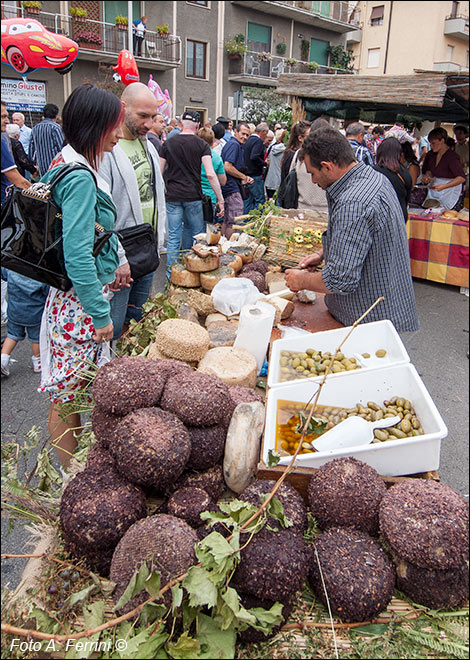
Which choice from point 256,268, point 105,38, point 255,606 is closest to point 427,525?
point 255,606

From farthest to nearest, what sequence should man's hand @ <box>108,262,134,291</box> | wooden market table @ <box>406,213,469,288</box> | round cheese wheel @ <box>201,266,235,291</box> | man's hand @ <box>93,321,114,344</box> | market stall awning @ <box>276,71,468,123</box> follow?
wooden market table @ <box>406,213,469,288</box> → market stall awning @ <box>276,71,468,123</box> → round cheese wheel @ <box>201,266,235,291</box> → man's hand @ <box>108,262,134,291</box> → man's hand @ <box>93,321,114,344</box>

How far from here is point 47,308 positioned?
2.24 metres

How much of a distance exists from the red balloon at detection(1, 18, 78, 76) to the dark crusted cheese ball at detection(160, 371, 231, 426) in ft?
18.5

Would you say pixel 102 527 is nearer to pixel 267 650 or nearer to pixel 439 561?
pixel 267 650

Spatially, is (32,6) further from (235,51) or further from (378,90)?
(378,90)

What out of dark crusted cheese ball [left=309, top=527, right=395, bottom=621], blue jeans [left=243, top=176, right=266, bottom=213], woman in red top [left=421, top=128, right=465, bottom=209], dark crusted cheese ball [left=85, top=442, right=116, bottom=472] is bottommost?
dark crusted cheese ball [left=309, top=527, right=395, bottom=621]

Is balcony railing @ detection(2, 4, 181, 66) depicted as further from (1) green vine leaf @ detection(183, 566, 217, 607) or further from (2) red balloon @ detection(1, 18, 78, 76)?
(1) green vine leaf @ detection(183, 566, 217, 607)

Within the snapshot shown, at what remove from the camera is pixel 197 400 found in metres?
1.48

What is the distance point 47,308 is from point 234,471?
1.25m

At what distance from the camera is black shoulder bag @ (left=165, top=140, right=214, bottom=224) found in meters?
5.82

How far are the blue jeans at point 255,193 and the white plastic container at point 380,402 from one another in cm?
680

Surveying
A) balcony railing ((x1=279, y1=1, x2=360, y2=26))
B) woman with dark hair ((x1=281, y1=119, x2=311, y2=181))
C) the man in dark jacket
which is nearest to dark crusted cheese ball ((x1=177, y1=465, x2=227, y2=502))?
woman with dark hair ((x1=281, y1=119, x2=311, y2=181))

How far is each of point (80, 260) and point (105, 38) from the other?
73.8 feet

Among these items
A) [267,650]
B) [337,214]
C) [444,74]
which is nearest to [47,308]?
[337,214]
